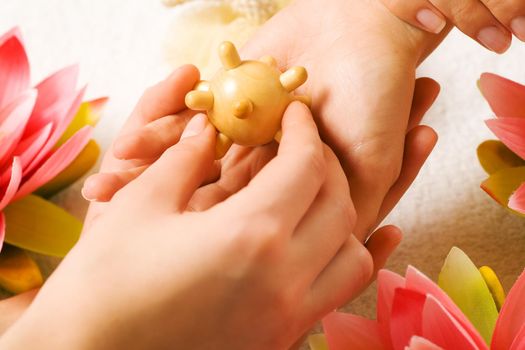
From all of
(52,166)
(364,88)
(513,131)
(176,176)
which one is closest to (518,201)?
(513,131)

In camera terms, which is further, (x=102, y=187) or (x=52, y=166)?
(x=52, y=166)

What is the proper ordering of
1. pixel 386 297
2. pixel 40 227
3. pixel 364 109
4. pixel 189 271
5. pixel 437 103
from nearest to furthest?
pixel 189 271, pixel 386 297, pixel 364 109, pixel 40 227, pixel 437 103

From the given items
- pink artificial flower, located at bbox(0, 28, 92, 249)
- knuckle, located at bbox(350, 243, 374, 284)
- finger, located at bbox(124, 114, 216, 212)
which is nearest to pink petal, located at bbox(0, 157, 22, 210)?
pink artificial flower, located at bbox(0, 28, 92, 249)

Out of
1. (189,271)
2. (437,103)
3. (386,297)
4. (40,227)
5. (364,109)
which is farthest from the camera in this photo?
(437,103)

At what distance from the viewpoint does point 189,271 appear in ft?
1.24

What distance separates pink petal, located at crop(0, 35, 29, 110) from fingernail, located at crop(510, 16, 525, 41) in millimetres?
456

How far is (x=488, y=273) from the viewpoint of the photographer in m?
0.53

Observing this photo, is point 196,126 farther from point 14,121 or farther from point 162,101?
point 14,121

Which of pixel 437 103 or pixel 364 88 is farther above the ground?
pixel 364 88

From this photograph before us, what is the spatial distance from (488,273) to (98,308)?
1.00 feet

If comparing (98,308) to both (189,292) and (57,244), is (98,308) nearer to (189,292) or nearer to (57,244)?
(189,292)

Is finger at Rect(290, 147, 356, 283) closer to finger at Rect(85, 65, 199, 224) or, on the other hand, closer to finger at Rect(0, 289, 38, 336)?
finger at Rect(85, 65, 199, 224)

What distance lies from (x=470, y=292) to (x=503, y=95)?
0.55 feet

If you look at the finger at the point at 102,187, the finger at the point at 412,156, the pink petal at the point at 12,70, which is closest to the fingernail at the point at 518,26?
the finger at the point at 412,156
